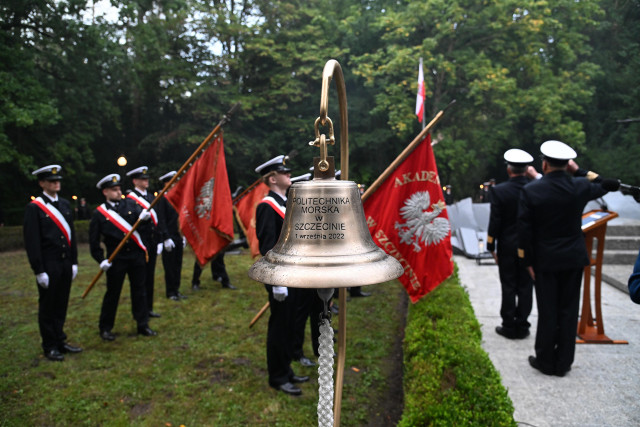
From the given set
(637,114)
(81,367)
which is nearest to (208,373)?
(81,367)

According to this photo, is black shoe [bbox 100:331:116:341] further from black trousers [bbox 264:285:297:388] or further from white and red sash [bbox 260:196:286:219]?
white and red sash [bbox 260:196:286:219]

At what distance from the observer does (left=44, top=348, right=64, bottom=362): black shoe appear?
5.57m

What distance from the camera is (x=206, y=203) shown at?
622 cm

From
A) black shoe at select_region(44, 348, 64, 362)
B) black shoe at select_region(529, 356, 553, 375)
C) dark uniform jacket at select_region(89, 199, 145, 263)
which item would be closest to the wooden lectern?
black shoe at select_region(529, 356, 553, 375)

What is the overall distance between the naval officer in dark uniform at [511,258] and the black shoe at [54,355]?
5361mm

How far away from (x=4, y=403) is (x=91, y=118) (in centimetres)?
2051

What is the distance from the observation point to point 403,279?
418cm

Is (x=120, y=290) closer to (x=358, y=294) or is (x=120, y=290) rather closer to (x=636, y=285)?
(x=358, y=294)

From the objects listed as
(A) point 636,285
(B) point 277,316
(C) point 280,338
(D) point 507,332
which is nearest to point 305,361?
(C) point 280,338

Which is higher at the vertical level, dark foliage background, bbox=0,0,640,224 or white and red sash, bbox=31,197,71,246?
dark foliage background, bbox=0,0,640,224

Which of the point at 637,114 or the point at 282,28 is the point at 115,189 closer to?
the point at 282,28

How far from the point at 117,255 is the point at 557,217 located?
5.35 meters

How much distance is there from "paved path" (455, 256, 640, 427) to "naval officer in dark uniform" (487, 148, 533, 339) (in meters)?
0.20

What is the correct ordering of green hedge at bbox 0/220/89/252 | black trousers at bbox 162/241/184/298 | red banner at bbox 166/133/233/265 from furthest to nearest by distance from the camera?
green hedge at bbox 0/220/89/252, black trousers at bbox 162/241/184/298, red banner at bbox 166/133/233/265
